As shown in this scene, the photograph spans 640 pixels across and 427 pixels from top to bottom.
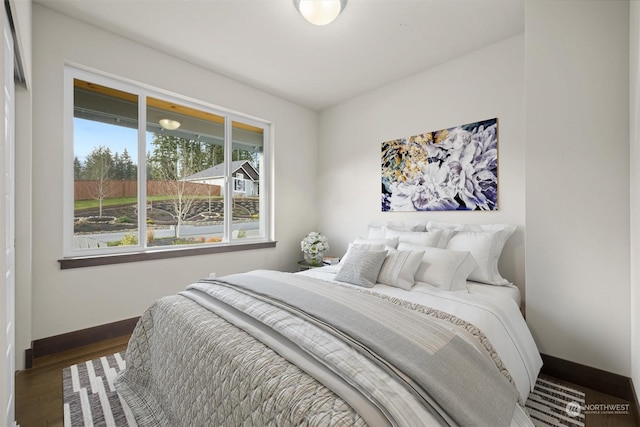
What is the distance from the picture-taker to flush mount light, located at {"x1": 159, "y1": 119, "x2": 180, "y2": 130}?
10.1 feet

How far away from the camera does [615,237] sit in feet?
5.92

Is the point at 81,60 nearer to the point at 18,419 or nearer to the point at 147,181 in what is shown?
the point at 147,181

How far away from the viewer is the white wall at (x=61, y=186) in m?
2.27

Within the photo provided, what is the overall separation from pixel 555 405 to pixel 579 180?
1405 mm

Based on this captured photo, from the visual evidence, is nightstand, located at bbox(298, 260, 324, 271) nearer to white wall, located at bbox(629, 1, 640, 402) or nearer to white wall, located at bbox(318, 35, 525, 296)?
white wall, located at bbox(318, 35, 525, 296)

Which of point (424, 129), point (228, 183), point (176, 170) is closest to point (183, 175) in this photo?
point (176, 170)

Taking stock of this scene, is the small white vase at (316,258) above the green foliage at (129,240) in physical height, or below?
below

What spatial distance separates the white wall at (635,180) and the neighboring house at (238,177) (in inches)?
136

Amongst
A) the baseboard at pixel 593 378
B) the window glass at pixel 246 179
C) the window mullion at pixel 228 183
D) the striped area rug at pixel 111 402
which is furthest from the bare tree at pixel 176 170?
the baseboard at pixel 593 378

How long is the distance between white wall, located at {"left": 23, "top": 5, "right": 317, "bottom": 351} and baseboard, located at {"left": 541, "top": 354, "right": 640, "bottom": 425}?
3010 mm

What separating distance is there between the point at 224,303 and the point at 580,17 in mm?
2930

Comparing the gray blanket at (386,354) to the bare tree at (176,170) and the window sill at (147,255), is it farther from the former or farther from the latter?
the bare tree at (176,170)

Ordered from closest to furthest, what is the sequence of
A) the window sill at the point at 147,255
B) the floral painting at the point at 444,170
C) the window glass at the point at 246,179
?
the window sill at the point at 147,255
the floral painting at the point at 444,170
the window glass at the point at 246,179

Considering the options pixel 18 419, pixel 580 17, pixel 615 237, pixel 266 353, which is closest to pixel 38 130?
pixel 18 419
